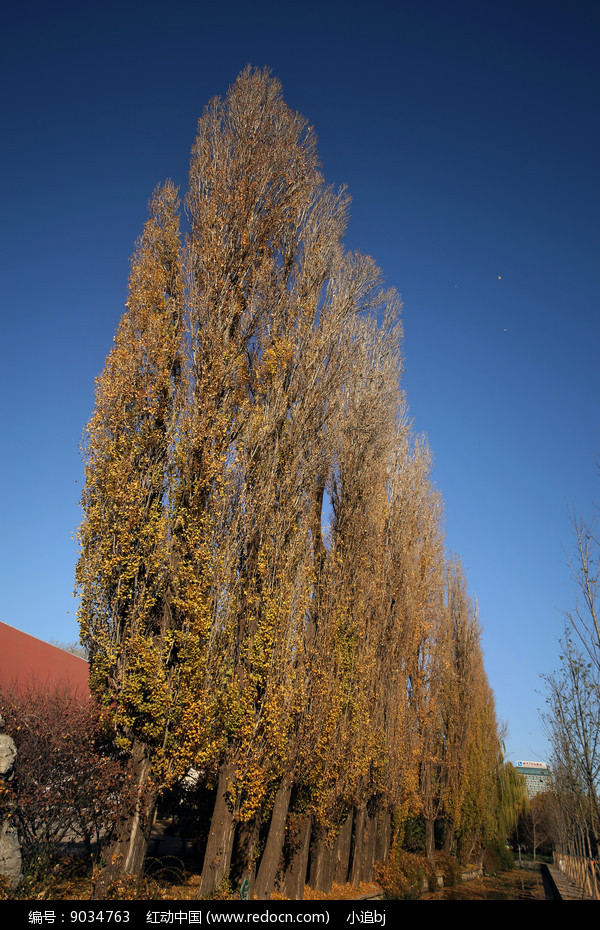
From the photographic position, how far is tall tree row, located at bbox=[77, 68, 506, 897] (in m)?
8.15

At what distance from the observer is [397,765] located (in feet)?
50.4

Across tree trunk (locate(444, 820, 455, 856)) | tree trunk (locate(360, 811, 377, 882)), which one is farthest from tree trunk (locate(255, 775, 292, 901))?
tree trunk (locate(444, 820, 455, 856))

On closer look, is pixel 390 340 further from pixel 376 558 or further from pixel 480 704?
pixel 480 704

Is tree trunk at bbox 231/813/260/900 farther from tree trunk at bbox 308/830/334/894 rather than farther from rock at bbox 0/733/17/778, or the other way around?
rock at bbox 0/733/17/778

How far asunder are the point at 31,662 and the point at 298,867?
8530 millimetres

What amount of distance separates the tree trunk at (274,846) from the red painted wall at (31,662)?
17.9 feet

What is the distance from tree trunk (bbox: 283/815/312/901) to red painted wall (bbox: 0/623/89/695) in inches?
221

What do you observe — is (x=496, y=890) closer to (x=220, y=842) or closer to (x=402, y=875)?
(x=402, y=875)

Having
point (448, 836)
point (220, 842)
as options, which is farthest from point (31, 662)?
point (448, 836)

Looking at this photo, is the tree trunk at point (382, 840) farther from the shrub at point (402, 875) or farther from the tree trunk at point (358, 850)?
the tree trunk at point (358, 850)

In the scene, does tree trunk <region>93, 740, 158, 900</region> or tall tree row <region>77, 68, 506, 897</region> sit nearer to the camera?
tree trunk <region>93, 740, 158, 900</region>

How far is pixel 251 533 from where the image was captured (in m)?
9.71

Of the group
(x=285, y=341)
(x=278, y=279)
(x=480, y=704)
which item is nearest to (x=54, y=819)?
(x=285, y=341)

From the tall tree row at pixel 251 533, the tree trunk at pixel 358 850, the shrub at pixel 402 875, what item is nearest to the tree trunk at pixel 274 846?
the tall tree row at pixel 251 533
